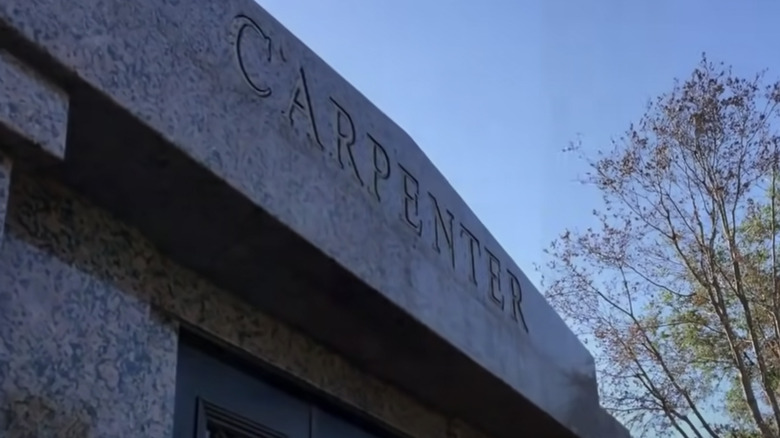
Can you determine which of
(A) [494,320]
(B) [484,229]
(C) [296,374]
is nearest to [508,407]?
(A) [494,320]

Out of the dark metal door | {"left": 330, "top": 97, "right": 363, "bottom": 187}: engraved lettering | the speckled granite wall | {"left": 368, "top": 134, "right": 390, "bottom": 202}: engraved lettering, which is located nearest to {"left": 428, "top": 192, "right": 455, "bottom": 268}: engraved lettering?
{"left": 368, "top": 134, "right": 390, "bottom": 202}: engraved lettering

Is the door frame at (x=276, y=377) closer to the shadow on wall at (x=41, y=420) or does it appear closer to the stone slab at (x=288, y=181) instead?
the stone slab at (x=288, y=181)

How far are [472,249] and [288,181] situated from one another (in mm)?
1240

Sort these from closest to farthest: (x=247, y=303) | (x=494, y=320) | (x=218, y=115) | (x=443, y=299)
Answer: (x=218, y=115)
(x=247, y=303)
(x=443, y=299)
(x=494, y=320)

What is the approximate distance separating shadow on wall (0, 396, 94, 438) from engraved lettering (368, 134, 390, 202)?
1205 millimetres

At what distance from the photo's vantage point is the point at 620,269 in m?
12.8

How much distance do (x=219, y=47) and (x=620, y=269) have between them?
35.5 feet

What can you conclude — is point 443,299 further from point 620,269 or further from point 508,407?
point 620,269

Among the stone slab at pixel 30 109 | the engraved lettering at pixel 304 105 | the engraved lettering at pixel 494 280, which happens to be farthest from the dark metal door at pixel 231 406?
the engraved lettering at pixel 494 280

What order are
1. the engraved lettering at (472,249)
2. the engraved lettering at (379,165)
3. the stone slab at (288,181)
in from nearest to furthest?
the stone slab at (288,181) < the engraved lettering at (379,165) < the engraved lettering at (472,249)

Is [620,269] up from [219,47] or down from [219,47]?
up

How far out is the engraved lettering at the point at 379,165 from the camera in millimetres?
3068

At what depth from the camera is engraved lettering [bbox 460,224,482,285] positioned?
3.61 m

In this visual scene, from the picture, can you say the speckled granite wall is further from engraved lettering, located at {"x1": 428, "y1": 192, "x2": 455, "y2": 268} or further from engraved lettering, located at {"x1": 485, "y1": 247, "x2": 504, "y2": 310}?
engraved lettering, located at {"x1": 485, "y1": 247, "x2": 504, "y2": 310}
